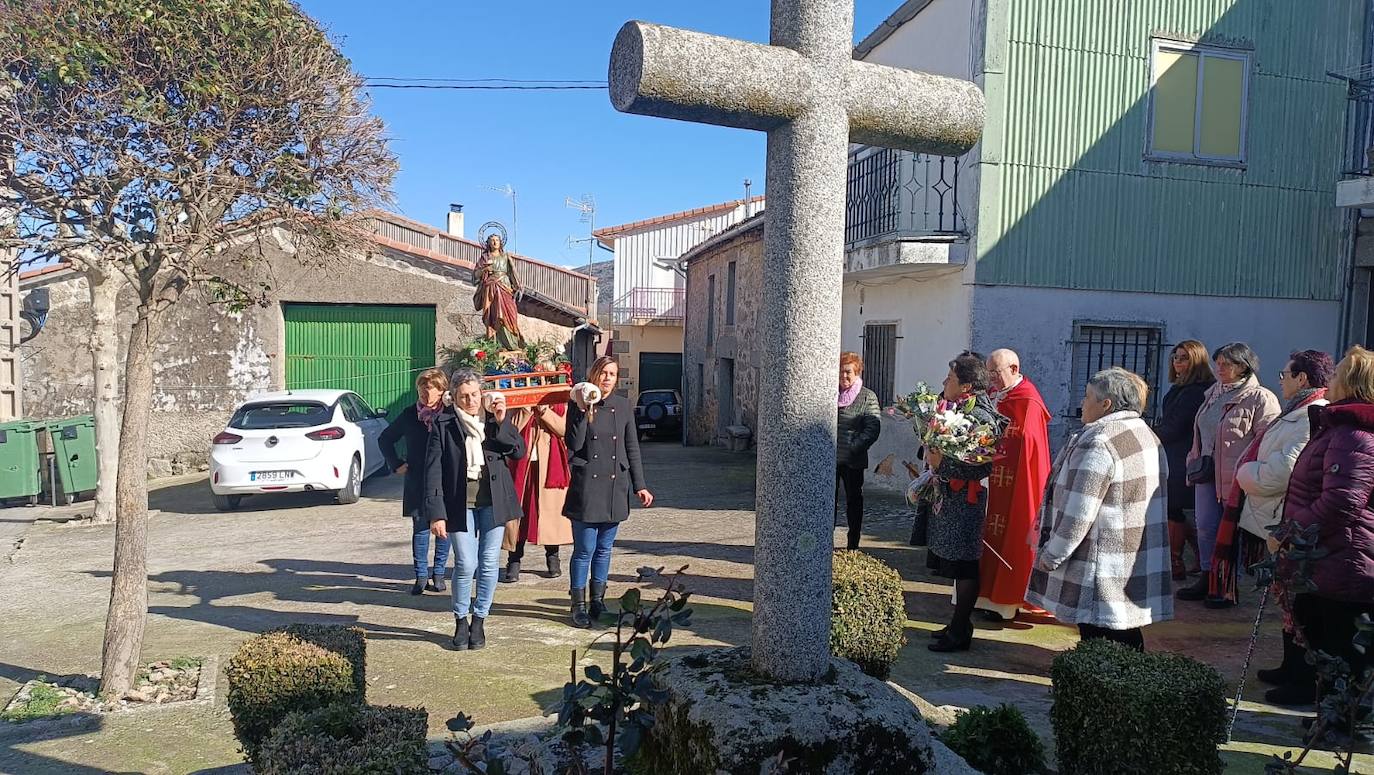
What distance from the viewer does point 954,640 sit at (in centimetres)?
558

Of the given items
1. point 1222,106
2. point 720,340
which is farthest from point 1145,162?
point 720,340

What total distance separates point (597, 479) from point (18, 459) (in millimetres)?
10742

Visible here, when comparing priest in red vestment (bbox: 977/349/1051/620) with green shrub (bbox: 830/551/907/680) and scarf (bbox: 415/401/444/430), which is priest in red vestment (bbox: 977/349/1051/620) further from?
scarf (bbox: 415/401/444/430)

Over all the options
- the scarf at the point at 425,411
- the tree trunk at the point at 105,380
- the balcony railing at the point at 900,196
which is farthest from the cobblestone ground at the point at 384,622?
the balcony railing at the point at 900,196

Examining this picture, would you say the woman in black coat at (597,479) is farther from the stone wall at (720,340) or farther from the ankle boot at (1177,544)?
the stone wall at (720,340)

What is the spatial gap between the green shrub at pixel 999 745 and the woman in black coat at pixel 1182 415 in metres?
4.27

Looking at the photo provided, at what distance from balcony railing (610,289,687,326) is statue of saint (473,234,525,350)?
920 inches

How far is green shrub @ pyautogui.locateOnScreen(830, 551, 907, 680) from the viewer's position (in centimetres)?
444

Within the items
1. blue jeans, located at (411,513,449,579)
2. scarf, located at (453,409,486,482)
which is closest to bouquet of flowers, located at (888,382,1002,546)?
scarf, located at (453,409,486,482)

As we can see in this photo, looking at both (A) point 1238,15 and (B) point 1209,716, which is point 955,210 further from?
(B) point 1209,716

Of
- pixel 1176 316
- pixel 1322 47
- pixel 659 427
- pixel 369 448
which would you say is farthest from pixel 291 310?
pixel 1322 47

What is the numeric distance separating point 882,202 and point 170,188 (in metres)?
8.76

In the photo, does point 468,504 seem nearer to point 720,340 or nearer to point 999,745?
point 999,745

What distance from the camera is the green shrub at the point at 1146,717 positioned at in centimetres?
322
